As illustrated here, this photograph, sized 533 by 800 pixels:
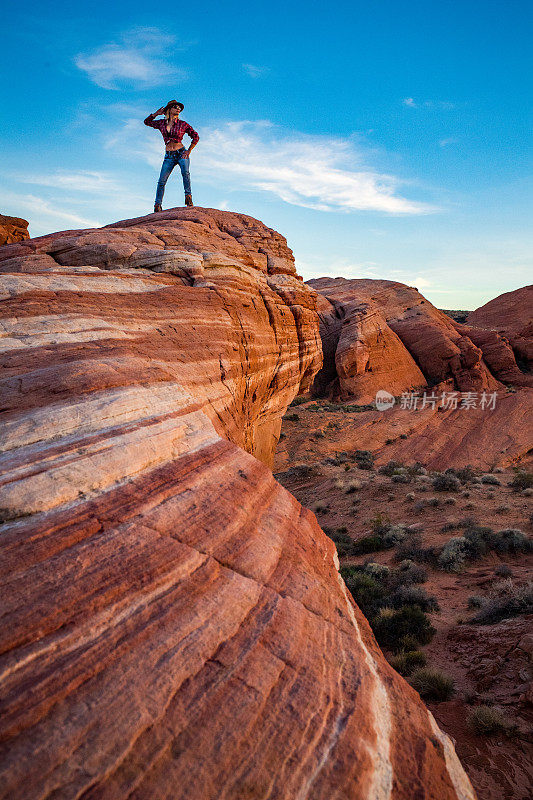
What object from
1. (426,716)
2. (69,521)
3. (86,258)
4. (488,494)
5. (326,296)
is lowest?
(488,494)

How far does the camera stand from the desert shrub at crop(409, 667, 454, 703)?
593 centimetres

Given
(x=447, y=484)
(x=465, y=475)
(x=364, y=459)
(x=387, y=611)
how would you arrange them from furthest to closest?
(x=364, y=459), (x=465, y=475), (x=447, y=484), (x=387, y=611)

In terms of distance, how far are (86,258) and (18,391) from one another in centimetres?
579

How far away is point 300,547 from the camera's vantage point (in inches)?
187

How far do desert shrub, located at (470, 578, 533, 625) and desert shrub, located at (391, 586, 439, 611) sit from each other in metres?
0.92

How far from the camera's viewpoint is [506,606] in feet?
24.1

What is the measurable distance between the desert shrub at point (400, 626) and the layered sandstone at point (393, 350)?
21935mm

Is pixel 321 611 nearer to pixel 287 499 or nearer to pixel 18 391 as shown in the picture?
pixel 287 499

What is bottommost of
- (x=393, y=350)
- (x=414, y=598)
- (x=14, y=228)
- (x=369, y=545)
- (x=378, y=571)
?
(x=369, y=545)

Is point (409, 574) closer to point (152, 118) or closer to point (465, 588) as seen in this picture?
point (465, 588)

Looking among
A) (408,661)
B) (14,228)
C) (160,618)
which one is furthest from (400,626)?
(14,228)

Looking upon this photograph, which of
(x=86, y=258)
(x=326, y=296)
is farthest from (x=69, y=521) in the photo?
(x=326, y=296)

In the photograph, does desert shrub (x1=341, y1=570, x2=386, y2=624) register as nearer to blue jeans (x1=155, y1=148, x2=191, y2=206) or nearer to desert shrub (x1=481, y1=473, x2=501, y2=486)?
desert shrub (x1=481, y1=473, x2=501, y2=486)

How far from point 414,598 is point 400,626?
96 centimetres
